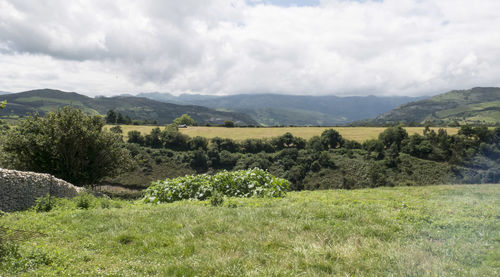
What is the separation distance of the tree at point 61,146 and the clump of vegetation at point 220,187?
10531 millimetres

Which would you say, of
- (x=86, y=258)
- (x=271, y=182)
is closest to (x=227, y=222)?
(x=86, y=258)

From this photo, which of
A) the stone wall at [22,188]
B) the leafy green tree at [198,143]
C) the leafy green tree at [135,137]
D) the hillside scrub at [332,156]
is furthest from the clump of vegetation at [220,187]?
the leafy green tree at [135,137]

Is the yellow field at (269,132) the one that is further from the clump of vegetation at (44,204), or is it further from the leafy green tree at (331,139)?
the clump of vegetation at (44,204)

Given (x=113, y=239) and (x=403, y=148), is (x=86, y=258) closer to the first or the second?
(x=113, y=239)

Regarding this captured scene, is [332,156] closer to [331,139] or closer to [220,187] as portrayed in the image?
[331,139]

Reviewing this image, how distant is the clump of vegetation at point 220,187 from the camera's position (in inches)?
509

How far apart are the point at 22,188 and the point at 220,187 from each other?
323 inches

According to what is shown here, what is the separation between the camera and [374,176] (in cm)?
7356

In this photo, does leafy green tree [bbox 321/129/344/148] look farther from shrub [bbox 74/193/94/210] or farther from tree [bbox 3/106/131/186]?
shrub [bbox 74/193/94/210]

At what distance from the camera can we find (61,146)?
790 inches

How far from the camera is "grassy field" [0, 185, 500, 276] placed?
476 centimetres

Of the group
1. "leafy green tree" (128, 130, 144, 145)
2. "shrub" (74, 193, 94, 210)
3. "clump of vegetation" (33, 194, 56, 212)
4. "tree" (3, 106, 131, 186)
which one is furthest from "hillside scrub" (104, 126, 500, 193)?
"shrub" (74, 193, 94, 210)

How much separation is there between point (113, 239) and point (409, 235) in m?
6.86

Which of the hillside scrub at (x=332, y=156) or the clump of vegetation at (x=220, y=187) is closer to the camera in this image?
the clump of vegetation at (x=220, y=187)
